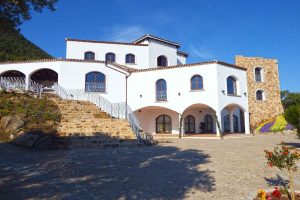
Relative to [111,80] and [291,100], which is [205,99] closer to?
[111,80]

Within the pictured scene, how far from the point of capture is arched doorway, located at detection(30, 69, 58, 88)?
24.9 m

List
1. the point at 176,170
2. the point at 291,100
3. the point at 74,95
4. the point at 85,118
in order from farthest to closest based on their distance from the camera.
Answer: the point at 291,100, the point at 74,95, the point at 85,118, the point at 176,170

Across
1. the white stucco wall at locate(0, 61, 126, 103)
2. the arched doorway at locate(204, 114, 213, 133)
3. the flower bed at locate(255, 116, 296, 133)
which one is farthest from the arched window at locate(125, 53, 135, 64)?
the flower bed at locate(255, 116, 296, 133)

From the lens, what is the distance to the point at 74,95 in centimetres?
2239

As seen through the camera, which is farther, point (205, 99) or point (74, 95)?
point (74, 95)

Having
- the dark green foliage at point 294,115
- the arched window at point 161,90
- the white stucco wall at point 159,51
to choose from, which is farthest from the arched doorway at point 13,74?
the dark green foliage at point 294,115

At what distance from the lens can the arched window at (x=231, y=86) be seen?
22.2 m

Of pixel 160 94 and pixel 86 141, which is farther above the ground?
pixel 160 94

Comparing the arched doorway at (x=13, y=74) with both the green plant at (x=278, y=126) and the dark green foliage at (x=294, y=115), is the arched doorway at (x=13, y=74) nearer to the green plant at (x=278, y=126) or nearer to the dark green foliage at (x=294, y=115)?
the dark green foliage at (x=294, y=115)

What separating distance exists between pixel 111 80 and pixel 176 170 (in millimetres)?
17244

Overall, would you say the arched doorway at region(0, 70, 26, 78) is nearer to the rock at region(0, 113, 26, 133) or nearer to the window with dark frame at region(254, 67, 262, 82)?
the rock at region(0, 113, 26, 133)

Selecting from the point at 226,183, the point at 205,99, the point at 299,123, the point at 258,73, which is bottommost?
the point at 226,183

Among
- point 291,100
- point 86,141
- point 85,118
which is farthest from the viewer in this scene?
point 291,100

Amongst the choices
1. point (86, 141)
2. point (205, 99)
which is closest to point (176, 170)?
point (86, 141)
